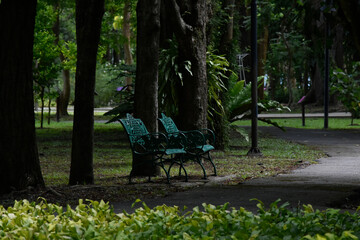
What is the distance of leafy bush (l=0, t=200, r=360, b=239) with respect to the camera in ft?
12.6

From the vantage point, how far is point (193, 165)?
12.2 m

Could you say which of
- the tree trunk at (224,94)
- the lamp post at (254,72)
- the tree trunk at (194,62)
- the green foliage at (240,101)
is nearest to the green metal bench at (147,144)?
the tree trunk at (194,62)

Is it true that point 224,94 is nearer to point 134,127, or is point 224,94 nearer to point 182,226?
point 134,127

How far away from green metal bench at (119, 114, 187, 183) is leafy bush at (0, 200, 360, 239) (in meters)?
4.63

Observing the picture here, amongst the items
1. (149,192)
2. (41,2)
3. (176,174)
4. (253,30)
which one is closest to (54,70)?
(41,2)

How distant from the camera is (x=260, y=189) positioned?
829 centimetres

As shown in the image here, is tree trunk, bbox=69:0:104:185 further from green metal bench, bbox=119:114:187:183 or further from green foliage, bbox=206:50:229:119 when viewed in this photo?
green foliage, bbox=206:50:229:119

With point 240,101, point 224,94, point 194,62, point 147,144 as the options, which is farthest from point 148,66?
point 240,101

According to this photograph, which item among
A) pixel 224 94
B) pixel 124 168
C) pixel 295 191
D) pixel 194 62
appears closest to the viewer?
pixel 295 191

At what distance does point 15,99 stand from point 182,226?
4662 mm

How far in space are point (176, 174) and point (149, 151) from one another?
1.37m

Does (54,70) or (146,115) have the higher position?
(54,70)

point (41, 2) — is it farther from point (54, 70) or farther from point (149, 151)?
point (149, 151)

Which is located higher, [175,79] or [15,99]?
[175,79]
